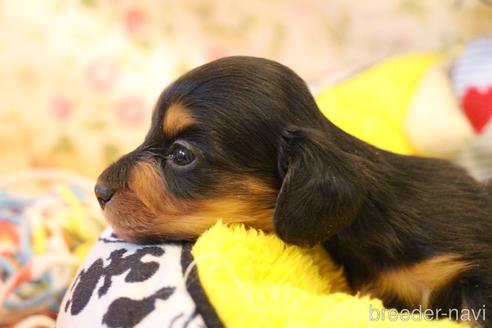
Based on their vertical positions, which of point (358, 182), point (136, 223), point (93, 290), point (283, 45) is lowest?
point (93, 290)

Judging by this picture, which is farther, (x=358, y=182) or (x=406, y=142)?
(x=406, y=142)

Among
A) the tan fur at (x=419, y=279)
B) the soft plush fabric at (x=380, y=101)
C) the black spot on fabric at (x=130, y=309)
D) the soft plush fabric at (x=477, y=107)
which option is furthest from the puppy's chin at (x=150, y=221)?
the soft plush fabric at (x=477, y=107)

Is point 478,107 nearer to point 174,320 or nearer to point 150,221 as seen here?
point 150,221

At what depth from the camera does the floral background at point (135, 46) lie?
238 cm

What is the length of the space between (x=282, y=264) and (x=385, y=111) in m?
0.94

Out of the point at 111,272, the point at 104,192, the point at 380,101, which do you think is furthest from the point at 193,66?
the point at 111,272

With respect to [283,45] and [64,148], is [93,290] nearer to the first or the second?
[64,148]

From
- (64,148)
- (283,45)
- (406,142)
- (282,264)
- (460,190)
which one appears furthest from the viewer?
(283,45)

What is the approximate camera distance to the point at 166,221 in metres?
1.17

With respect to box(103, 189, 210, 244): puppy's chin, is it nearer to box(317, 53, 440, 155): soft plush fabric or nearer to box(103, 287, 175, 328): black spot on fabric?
box(103, 287, 175, 328): black spot on fabric

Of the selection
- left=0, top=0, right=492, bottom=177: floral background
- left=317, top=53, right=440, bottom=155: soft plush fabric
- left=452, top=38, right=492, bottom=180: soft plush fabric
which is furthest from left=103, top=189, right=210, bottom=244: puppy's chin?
left=0, top=0, right=492, bottom=177: floral background

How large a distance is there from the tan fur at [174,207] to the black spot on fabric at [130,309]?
0.15 meters

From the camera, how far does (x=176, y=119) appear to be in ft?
3.76

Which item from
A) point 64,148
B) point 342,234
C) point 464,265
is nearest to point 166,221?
point 342,234
